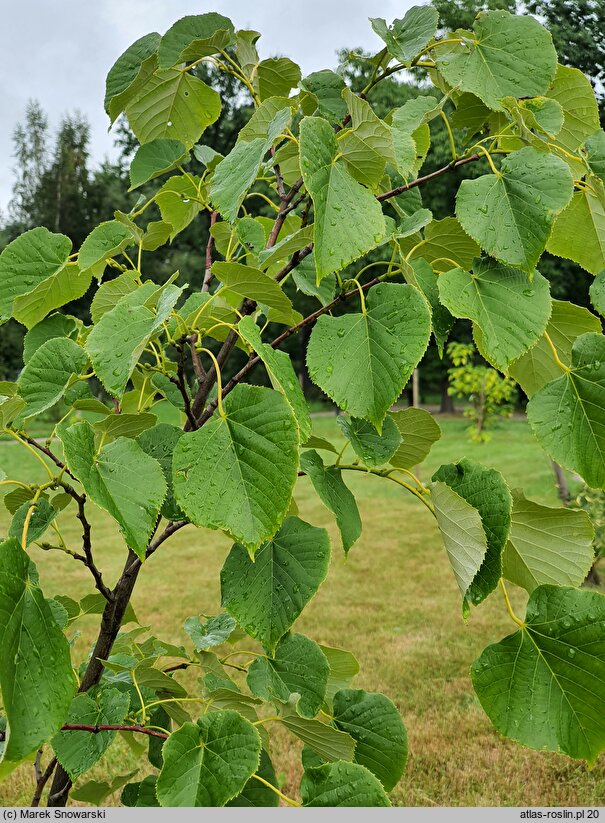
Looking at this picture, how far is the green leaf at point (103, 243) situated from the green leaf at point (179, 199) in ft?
0.31

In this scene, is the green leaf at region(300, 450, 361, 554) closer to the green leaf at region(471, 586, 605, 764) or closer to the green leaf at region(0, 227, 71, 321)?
the green leaf at region(471, 586, 605, 764)

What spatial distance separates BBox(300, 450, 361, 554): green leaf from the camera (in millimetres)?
880

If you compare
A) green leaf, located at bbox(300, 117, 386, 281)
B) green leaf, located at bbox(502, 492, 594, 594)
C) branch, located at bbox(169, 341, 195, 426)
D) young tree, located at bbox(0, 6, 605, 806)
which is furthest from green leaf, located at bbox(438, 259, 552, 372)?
branch, located at bbox(169, 341, 195, 426)

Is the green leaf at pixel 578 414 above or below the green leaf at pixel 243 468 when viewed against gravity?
above

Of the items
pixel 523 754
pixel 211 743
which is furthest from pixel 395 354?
pixel 523 754

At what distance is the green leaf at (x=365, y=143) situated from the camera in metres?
0.72

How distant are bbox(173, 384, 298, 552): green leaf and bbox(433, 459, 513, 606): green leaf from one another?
0.24m

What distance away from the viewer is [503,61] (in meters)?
0.82

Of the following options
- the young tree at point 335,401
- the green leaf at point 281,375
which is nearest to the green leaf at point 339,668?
the young tree at point 335,401

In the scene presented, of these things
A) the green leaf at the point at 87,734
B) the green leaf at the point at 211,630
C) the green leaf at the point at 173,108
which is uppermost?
the green leaf at the point at 173,108

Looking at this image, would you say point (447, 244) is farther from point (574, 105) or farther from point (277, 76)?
point (277, 76)

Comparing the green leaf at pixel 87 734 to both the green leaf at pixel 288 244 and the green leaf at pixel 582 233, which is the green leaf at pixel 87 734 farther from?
the green leaf at pixel 582 233

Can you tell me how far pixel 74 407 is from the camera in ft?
2.89

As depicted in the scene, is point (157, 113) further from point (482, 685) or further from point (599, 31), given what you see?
point (599, 31)
